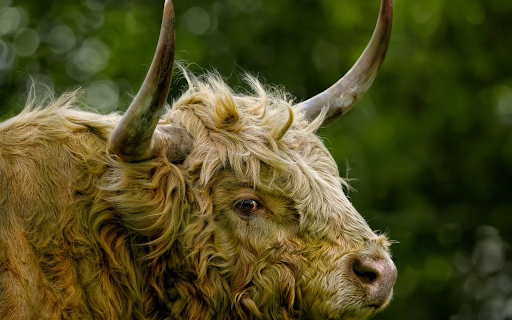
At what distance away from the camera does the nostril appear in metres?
4.34

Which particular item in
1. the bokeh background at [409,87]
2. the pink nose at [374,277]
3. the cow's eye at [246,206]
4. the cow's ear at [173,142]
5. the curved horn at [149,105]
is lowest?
the bokeh background at [409,87]

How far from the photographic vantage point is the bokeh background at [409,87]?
15.2 metres

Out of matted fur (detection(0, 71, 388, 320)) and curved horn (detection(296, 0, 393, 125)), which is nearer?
matted fur (detection(0, 71, 388, 320))

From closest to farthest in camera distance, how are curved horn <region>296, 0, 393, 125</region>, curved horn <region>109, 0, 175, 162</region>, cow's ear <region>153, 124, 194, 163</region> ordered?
curved horn <region>109, 0, 175, 162</region> → cow's ear <region>153, 124, 194, 163</region> → curved horn <region>296, 0, 393, 125</region>

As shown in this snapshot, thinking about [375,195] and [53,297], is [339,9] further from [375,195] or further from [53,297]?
[53,297]

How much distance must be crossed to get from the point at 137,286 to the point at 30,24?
13.2 meters

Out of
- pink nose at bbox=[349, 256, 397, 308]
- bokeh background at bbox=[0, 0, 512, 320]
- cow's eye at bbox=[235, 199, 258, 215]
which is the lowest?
bokeh background at bbox=[0, 0, 512, 320]

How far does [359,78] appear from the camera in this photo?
217 inches

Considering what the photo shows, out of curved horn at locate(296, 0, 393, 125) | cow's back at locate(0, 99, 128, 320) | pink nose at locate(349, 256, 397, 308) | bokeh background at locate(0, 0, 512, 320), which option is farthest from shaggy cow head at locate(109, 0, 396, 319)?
bokeh background at locate(0, 0, 512, 320)

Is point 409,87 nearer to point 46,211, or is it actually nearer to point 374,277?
point 374,277

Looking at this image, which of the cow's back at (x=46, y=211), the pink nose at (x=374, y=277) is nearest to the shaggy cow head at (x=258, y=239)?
the pink nose at (x=374, y=277)

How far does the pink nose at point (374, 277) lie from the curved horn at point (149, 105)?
5.20 ft

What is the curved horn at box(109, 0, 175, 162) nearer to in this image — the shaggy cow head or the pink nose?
the shaggy cow head

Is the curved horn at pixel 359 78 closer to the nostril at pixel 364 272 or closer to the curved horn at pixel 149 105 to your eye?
the nostril at pixel 364 272
